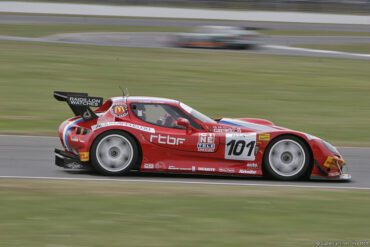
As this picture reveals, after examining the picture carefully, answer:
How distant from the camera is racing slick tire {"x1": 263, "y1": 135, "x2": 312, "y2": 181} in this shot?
10.6 meters

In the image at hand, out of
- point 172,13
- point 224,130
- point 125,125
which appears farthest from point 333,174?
point 172,13

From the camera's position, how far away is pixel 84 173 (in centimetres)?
1079

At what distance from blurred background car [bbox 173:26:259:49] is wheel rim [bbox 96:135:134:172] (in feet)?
75.8

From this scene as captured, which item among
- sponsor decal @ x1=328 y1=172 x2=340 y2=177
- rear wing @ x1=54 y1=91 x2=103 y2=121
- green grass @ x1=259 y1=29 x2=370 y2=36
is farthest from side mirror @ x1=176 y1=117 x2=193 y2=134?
green grass @ x1=259 y1=29 x2=370 y2=36

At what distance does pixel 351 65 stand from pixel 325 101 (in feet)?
27.3

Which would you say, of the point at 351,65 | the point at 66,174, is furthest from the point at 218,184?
the point at 351,65

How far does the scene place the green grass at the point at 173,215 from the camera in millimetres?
6832

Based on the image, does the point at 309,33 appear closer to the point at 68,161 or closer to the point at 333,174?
the point at 333,174

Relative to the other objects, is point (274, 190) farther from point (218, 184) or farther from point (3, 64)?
point (3, 64)

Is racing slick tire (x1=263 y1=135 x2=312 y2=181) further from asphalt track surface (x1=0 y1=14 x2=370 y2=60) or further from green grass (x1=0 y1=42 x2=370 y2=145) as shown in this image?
asphalt track surface (x1=0 y1=14 x2=370 y2=60)

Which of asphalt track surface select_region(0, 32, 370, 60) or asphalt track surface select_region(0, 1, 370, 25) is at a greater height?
asphalt track surface select_region(0, 1, 370, 25)

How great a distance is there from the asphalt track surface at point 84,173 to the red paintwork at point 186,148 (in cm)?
15

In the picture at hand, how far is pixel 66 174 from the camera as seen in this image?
10734 mm

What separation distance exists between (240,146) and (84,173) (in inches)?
86.0
